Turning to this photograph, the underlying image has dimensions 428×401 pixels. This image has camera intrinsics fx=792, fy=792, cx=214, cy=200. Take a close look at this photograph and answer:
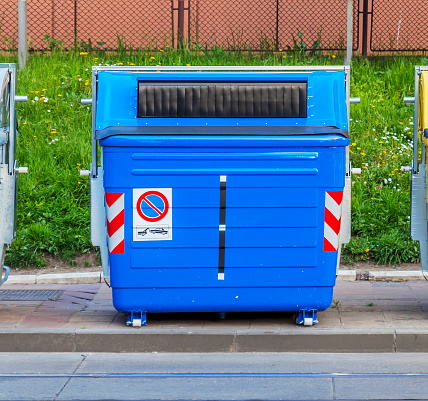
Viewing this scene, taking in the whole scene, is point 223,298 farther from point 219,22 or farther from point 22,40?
point 219,22

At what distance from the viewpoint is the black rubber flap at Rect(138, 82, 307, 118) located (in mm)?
5676

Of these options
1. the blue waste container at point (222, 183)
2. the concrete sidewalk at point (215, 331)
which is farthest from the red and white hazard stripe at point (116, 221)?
the concrete sidewalk at point (215, 331)

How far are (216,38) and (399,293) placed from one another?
683cm

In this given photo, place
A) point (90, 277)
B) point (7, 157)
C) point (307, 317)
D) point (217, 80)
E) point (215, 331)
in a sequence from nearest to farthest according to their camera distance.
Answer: point (215, 331) → point (217, 80) → point (307, 317) → point (7, 157) → point (90, 277)

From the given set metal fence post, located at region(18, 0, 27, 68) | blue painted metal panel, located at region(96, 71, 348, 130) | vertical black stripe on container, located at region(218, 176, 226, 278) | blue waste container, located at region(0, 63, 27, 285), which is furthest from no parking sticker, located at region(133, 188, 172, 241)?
metal fence post, located at region(18, 0, 27, 68)

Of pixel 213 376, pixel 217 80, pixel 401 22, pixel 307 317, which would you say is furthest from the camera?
pixel 401 22

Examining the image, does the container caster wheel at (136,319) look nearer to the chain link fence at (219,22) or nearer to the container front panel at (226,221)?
the container front panel at (226,221)

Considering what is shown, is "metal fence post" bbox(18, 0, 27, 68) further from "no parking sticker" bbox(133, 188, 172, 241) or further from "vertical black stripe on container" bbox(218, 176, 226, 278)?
"vertical black stripe on container" bbox(218, 176, 226, 278)

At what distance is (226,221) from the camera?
5.71 meters

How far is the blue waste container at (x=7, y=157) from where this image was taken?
596cm

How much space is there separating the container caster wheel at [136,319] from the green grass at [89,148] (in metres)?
2.75

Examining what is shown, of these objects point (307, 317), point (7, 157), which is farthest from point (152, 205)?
point (307, 317)

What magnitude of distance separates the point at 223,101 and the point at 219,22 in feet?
25.0

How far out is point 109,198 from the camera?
569cm
